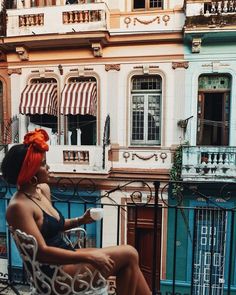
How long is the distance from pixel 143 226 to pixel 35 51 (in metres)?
5.47

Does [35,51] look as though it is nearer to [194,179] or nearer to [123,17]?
[123,17]

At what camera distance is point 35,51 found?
28.9 ft

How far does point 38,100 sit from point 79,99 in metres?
1.13

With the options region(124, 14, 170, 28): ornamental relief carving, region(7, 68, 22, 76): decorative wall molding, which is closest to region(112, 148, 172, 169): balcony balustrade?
region(124, 14, 170, 28): ornamental relief carving

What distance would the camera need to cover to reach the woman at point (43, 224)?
1606 mm

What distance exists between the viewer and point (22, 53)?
8672 millimetres

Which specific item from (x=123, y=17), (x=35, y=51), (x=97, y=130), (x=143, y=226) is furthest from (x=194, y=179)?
(x=35, y=51)

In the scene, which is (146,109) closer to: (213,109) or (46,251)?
(213,109)

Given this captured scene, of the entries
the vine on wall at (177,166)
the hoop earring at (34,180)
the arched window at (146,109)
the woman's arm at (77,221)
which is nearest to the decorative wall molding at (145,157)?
the arched window at (146,109)

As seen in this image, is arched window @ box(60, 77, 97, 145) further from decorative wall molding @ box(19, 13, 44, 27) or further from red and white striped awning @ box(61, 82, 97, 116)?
decorative wall molding @ box(19, 13, 44, 27)

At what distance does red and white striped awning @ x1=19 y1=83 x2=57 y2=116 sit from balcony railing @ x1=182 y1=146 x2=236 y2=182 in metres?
3.70

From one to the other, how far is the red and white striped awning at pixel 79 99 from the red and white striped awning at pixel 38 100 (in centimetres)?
43

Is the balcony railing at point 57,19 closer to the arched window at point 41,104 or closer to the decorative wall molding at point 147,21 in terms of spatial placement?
the decorative wall molding at point 147,21

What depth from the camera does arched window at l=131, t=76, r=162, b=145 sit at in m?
8.46
